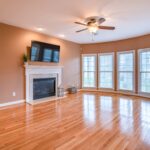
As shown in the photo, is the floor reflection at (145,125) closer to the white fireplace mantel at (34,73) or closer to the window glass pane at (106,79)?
the window glass pane at (106,79)

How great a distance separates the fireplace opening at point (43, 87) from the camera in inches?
220

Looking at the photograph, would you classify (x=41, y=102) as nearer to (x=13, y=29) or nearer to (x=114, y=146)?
(x=13, y=29)

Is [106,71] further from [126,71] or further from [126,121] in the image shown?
[126,121]

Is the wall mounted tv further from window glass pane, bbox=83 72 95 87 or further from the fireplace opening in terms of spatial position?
window glass pane, bbox=83 72 95 87

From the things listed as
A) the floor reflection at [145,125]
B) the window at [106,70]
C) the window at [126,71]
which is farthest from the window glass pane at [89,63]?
the floor reflection at [145,125]

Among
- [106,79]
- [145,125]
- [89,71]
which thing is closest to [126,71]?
[106,79]

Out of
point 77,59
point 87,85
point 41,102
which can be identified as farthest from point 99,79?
point 41,102

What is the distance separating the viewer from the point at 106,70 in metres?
7.58

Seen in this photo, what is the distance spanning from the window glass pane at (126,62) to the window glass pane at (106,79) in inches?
28.6

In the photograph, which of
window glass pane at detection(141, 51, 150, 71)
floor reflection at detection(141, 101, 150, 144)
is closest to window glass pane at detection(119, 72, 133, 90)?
window glass pane at detection(141, 51, 150, 71)

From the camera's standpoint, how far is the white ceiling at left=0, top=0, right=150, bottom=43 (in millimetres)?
3229

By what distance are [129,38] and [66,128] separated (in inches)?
210

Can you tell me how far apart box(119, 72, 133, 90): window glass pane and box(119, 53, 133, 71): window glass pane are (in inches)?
10.0

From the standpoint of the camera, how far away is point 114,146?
7.47 feet
